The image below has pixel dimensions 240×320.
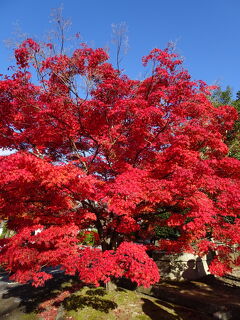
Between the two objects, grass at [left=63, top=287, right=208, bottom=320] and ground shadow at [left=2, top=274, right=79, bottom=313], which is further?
ground shadow at [left=2, top=274, right=79, bottom=313]

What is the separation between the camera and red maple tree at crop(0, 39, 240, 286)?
321 inches

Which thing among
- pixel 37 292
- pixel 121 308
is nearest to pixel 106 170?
pixel 121 308

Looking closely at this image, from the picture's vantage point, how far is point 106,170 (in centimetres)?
1184

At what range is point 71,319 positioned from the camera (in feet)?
30.1

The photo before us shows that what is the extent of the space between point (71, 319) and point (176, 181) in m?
7.18

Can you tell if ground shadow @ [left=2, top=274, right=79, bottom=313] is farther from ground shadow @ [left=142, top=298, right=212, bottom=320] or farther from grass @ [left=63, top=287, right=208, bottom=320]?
ground shadow @ [left=142, top=298, right=212, bottom=320]

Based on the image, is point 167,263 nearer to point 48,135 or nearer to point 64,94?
point 48,135

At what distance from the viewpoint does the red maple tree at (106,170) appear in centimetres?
816

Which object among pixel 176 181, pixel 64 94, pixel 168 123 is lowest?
pixel 176 181

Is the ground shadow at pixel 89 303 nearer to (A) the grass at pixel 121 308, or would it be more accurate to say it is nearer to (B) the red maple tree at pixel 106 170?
(A) the grass at pixel 121 308

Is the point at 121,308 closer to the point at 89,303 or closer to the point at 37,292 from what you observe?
the point at 89,303

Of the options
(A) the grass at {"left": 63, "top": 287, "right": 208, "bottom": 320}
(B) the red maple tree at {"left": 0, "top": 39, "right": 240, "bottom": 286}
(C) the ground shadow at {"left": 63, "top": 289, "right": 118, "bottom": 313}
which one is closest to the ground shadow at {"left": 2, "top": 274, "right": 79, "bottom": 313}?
(C) the ground shadow at {"left": 63, "top": 289, "right": 118, "bottom": 313}

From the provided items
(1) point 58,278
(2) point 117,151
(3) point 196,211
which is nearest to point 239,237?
(3) point 196,211

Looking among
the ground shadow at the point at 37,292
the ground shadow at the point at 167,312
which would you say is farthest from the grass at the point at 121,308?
the ground shadow at the point at 37,292
